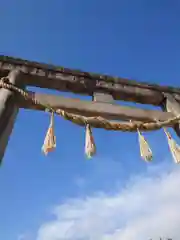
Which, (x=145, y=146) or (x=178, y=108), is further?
(x=178, y=108)

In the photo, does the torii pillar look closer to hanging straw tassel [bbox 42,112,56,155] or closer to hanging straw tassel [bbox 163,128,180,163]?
hanging straw tassel [bbox 42,112,56,155]

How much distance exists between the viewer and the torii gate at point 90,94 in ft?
10.6

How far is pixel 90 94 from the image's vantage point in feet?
12.4

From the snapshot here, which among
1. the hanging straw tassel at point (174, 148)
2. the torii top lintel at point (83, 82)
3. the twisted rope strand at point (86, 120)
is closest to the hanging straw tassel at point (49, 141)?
the twisted rope strand at point (86, 120)

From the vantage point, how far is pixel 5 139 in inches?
114

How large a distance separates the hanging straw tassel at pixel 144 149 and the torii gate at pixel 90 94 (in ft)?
0.38

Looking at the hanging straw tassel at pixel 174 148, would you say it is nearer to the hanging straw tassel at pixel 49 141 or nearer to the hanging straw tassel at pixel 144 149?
the hanging straw tassel at pixel 144 149

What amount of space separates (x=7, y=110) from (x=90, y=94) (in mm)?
1096

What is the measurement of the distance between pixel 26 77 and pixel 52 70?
0.31 m

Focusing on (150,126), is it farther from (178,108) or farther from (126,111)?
(178,108)

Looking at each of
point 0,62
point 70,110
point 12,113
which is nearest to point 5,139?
point 12,113

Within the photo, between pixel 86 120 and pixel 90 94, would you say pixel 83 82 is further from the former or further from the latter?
pixel 86 120

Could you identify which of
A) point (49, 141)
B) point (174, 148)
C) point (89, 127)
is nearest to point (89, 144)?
point (89, 127)

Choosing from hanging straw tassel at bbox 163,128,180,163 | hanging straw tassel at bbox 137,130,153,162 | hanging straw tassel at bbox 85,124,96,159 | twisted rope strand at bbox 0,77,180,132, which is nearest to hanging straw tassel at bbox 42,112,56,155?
twisted rope strand at bbox 0,77,180,132
